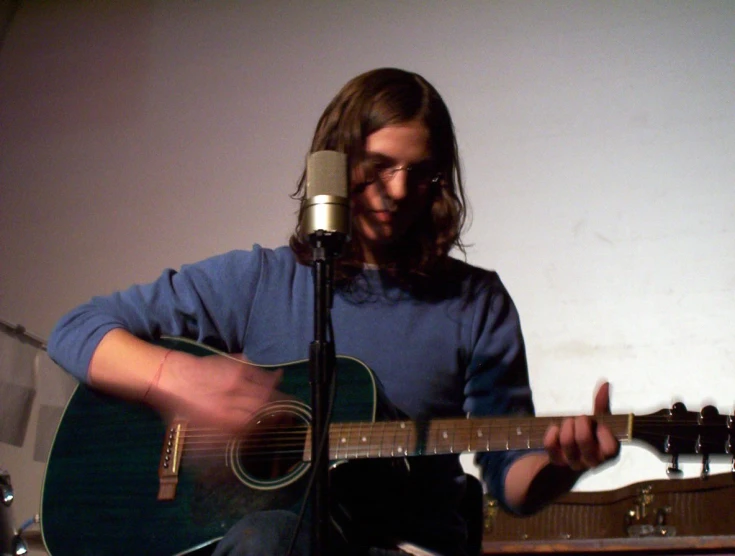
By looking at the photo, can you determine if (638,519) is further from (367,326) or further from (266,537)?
(266,537)

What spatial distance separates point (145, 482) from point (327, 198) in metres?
0.61

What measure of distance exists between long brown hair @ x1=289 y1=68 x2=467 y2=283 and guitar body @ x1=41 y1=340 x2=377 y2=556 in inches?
12.9

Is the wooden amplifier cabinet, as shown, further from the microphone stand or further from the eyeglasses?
the microphone stand

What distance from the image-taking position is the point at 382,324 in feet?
5.04

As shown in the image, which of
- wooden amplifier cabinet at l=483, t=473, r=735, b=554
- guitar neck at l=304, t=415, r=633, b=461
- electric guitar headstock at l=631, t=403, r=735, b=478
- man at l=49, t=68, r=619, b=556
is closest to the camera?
electric guitar headstock at l=631, t=403, r=735, b=478

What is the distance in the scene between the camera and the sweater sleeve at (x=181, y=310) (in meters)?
1.53

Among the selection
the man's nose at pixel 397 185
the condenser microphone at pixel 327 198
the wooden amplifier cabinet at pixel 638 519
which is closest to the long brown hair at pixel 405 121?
the man's nose at pixel 397 185

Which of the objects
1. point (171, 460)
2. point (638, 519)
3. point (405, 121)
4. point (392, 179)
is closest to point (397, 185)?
point (392, 179)

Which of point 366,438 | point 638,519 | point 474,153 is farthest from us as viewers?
point 474,153

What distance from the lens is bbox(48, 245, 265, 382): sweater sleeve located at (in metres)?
1.53

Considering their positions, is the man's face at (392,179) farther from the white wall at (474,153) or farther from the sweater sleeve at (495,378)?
the white wall at (474,153)

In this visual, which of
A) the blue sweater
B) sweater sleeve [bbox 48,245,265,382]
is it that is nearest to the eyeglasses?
the blue sweater

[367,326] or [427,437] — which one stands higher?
[367,326]

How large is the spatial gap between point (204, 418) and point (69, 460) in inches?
9.8
